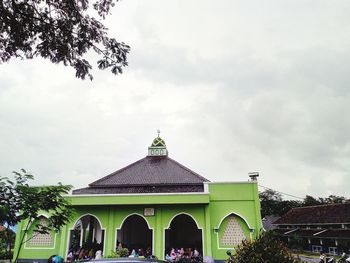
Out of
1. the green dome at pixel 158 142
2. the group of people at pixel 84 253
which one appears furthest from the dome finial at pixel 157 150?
the group of people at pixel 84 253

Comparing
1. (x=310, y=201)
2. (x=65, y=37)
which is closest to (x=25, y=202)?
(x=65, y=37)

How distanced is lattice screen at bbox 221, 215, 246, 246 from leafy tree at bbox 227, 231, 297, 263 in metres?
10.1

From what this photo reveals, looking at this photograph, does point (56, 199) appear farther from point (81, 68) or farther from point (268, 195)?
point (268, 195)

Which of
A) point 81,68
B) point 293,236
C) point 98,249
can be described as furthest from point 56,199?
point 293,236

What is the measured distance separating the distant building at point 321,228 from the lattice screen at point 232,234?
14328 mm

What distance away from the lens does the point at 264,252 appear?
5.90 meters

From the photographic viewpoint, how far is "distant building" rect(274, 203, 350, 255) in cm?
2635

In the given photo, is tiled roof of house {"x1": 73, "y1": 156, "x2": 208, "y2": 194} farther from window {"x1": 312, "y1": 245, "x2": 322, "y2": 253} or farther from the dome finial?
window {"x1": 312, "y1": 245, "x2": 322, "y2": 253}

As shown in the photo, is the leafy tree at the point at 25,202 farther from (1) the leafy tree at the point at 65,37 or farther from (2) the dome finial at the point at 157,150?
(2) the dome finial at the point at 157,150

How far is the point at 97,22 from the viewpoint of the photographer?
18.6 ft

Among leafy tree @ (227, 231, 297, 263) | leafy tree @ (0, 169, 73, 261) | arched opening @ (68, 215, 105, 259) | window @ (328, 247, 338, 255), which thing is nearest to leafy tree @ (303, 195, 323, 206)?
window @ (328, 247, 338, 255)

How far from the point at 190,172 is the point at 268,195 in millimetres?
47921

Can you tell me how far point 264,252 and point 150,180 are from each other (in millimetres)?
13284

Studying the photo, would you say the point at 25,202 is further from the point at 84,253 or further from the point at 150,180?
the point at 150,180
